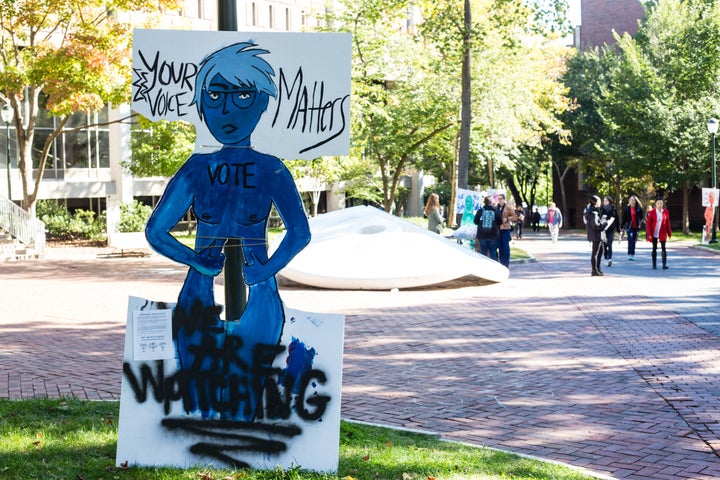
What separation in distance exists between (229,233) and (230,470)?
56.4 inches

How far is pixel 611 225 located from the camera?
21.1 metres

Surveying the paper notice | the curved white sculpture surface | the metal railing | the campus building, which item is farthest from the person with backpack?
the campus building

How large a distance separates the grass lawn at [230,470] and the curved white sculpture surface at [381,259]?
1067 cm

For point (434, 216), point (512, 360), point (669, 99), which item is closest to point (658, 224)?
point (434, 216)

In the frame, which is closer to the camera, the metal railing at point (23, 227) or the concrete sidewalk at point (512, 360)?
the concrete sidewalk at point (512, 360)

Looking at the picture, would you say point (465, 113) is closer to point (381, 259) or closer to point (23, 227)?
point (381, 259)

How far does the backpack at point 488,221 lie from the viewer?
2008 cm

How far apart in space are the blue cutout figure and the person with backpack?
14.5 meters

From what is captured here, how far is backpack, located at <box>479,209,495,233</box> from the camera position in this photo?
20078mm

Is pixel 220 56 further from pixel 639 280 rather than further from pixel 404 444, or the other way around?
pixel 639 280

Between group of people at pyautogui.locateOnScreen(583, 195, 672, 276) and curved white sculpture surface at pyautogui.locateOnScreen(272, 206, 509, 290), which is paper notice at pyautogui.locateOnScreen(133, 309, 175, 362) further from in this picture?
group of people at pyautogui.locateOnScreen(583, 195, 672, 276)

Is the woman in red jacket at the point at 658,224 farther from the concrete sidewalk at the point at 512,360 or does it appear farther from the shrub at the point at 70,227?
the shrub at the point at 70,227

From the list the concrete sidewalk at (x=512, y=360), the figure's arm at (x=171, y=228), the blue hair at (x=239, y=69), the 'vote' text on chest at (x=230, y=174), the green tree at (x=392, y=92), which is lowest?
the concrete sidewalk at (x=512, y=360)

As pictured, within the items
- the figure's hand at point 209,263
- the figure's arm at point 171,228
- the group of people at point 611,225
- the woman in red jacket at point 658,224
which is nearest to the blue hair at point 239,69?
the figure's arm at point 171,228
